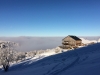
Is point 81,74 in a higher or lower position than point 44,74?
higher

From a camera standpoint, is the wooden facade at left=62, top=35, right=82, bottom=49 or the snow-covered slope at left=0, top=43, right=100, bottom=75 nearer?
the snow-covered slope at left=0, top=43, right=100, bottom=75

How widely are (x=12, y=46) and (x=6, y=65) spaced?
8191 mm

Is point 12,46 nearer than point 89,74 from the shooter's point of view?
No

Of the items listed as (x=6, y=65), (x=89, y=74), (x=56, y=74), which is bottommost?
(x=6, y=65)

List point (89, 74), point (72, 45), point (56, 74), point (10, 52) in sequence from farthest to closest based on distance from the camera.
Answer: point (72, 45)
point (10, 52)
point (56, 74)
point (89, 74)

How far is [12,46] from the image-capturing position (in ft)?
152

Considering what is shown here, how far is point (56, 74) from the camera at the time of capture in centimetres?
2141

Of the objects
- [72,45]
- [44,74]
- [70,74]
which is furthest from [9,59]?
[72,45]

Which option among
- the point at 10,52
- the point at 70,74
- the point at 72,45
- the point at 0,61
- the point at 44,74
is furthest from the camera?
the point at 72,45

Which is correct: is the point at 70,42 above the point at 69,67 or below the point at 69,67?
above

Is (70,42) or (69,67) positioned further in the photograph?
(70,42)

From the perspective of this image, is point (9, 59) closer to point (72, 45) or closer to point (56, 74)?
point (56, 74)

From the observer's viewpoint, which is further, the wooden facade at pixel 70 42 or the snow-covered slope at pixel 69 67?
the wooden facade at pixel 70 42

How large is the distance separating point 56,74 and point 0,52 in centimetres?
2449
